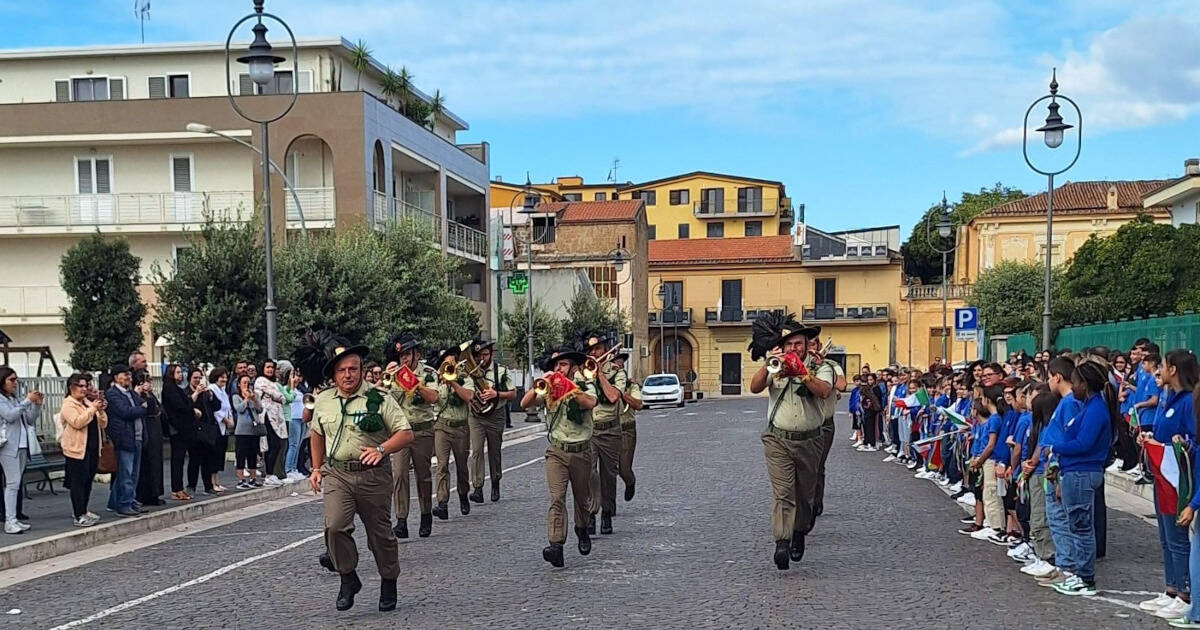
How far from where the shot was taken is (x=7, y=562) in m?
10.8

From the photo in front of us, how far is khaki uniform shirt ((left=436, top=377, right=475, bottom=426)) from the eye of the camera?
41.9 feet

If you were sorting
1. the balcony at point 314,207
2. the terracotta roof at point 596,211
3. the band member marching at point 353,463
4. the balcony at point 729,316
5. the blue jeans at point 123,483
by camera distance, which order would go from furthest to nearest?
the balcony at point 729,316 < the terracotta roof at point 596,211 < the balcony at point 314,207 < the blue jeans at point 123,483 < the band member marching at point 353,463

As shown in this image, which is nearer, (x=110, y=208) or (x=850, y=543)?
(x=850, y=543)

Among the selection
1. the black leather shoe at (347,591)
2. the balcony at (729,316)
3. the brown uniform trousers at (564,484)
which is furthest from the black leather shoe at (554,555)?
the balcony at (729,316)

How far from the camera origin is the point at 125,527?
41.2 feet

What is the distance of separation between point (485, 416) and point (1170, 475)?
792cm

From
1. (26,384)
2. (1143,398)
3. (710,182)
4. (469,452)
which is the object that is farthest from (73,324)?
(710,182)

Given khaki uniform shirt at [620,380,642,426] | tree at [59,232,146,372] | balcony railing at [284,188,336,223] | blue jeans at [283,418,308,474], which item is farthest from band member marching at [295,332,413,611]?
balcony railing at [284,188,336,223]

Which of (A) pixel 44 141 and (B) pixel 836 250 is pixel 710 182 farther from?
(A) pixel 44 141

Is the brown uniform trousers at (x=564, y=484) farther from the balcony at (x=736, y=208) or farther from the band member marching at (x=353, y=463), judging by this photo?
the balcony at (x=736, y=208)

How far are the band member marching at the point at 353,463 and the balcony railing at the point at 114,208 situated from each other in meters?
28.2

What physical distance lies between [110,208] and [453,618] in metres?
32.0

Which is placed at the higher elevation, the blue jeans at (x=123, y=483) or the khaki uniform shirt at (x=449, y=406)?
the khaki uniform shirt at (x=449, y=406)

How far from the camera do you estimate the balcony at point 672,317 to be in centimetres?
7244
